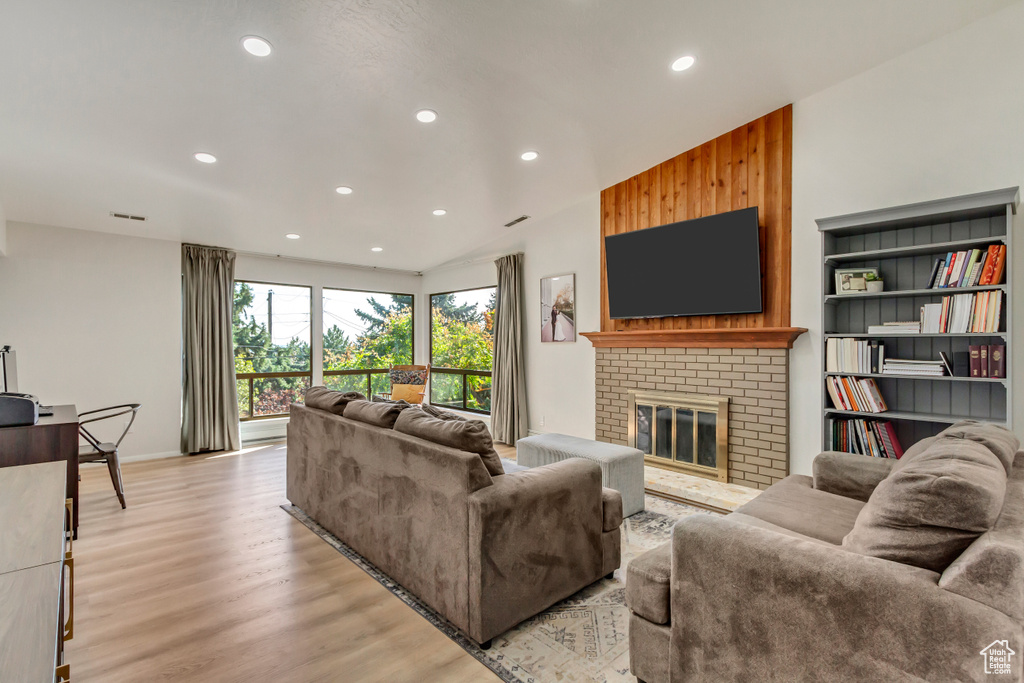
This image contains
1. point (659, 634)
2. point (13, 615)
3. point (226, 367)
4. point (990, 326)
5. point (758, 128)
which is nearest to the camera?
point (13, 615)

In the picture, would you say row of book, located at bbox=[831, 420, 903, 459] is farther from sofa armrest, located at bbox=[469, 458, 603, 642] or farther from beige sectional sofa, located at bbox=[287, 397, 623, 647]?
sofa armrest, located at bbox=[469, 458, 603, 642]

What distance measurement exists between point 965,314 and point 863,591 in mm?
2406

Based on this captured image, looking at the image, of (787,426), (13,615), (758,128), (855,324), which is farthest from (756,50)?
(13,615)

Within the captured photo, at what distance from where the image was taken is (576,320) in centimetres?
517

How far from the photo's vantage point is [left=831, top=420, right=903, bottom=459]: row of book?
3.07 meters

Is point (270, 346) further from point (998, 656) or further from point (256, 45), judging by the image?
point (998, 656)

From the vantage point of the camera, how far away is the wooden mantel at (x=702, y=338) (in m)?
3.56

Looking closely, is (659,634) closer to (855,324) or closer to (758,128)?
(855,324)

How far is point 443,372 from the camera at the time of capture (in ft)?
23.8

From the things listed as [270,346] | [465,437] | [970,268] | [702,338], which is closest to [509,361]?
[702,338]

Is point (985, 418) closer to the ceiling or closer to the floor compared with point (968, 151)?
closer to the floor

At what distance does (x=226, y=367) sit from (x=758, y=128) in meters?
5.79

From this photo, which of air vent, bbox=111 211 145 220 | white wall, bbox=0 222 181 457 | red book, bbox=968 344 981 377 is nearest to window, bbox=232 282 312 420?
white wall, bbox=0 222 181 457

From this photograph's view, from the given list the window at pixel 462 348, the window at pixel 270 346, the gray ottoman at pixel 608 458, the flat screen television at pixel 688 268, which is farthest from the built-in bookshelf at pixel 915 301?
the window at pixel 270 346
